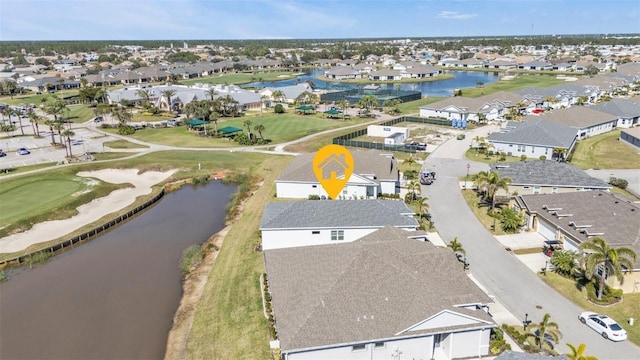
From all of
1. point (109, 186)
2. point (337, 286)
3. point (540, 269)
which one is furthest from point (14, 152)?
point (540, 269)

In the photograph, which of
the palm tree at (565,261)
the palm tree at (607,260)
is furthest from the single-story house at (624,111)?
the palm tree at (607,260)

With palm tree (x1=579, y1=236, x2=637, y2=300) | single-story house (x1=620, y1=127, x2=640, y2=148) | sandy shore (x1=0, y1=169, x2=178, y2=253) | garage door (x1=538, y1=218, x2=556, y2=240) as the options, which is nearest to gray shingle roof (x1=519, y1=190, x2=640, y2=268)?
garage door (x1=538, y1=218, x2=556, y2=240)

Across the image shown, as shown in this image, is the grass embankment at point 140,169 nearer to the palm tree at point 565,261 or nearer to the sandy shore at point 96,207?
the sandy shore at point 96,207

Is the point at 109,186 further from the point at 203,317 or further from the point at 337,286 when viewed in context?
the point at 337,286

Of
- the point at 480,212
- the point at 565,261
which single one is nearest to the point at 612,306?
the point at 565,261

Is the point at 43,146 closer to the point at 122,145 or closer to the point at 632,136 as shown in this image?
the point at 122,145

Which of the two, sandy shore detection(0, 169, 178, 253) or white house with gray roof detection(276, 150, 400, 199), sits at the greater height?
white house with gray roof detection(276, 150, 400, 199)

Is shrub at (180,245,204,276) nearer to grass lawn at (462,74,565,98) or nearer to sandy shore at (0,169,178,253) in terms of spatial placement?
sandy shore at (0,169,178,253)
